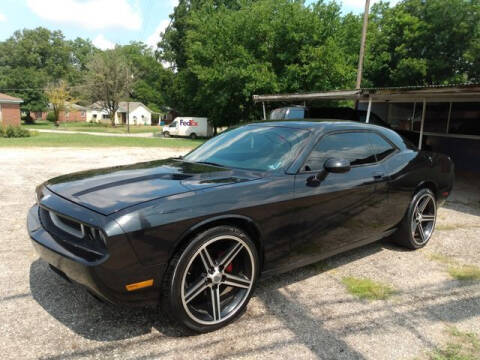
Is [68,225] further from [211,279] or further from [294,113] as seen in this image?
[294,113]

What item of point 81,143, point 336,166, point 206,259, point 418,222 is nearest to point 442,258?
point 418,222

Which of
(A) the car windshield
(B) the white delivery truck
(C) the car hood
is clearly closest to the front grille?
(C) the car hood

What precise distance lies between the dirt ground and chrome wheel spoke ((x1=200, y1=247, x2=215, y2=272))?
0.50 meters

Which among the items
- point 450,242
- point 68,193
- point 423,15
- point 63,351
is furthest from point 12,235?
point 423,15

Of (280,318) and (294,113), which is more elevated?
(294,113)

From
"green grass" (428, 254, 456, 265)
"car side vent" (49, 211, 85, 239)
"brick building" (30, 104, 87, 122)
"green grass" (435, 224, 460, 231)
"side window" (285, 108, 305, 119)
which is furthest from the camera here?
"brick building" (30, 104, 87, 122)

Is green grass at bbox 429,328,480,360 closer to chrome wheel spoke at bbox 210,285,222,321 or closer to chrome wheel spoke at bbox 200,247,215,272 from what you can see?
chrome wheel spoke at bbox 210,285,222,321

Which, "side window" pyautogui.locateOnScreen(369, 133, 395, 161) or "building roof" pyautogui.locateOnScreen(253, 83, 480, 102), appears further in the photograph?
"building roof" pyautogui.locateOnScreen(253, 83, 480, 102)

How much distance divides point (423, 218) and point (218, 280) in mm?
3025

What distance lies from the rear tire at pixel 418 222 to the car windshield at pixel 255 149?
1.81 metres

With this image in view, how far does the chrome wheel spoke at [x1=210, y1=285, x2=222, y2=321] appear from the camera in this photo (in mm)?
2459

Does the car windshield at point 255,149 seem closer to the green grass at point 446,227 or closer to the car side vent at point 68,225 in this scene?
the car side vent at point 68,225

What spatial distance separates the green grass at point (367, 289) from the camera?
3.05m

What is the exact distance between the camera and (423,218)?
167 inches
